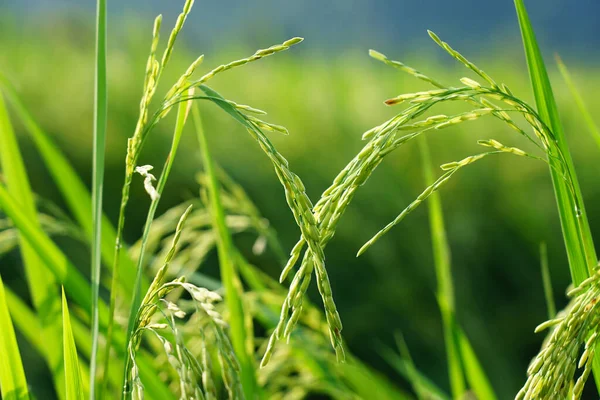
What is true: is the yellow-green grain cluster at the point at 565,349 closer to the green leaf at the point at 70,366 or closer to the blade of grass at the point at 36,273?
the green leaf at the point at 70,366

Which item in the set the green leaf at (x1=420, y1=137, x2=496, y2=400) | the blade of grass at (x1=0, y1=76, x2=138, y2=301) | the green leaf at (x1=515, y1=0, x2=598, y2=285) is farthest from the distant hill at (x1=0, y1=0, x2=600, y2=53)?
the green leaf at (x1=515, y1=0, x2=598, y2=285)

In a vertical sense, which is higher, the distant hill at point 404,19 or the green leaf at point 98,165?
the distant hill at point 404,19

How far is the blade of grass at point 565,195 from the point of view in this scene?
469 millimetres

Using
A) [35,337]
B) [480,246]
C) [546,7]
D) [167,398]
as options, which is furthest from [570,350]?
[546,7]

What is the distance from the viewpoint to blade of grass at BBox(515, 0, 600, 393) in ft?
1.54

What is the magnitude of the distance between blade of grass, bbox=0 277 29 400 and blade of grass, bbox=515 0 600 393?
411 millimetres

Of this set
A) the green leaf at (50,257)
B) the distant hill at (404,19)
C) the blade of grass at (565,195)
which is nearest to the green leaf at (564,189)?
the blade of grass at (565,195)

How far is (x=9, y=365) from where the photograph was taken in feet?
1.59

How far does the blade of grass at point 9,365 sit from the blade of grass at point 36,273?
0.14 meters

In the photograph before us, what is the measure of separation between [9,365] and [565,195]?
43cm

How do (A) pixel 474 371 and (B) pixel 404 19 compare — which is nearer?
(A) pixel 474 371

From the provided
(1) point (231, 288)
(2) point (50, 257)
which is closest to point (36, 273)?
(2) point (50, 257)

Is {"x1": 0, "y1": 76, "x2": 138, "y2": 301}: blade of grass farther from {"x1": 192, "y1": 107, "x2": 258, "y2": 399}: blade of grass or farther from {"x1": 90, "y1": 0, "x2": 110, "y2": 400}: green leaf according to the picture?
{"x1": 90, "y1": 0, "x2": 110, "y2": 400}: green leaf

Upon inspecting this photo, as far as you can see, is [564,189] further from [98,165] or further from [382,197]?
[382,197]
